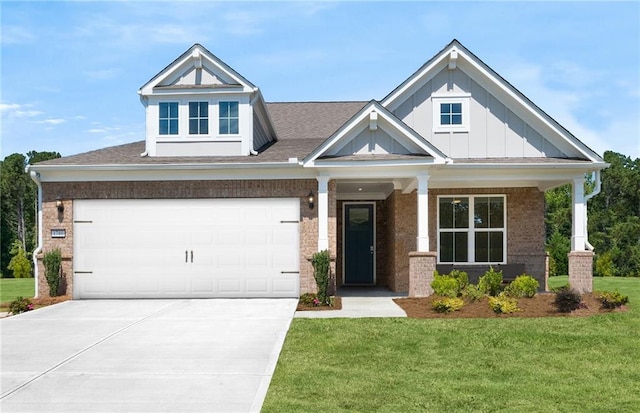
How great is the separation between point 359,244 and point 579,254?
21.9ft

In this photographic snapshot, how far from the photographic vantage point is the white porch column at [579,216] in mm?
14047

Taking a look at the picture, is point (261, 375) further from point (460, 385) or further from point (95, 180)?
point (95, 180)

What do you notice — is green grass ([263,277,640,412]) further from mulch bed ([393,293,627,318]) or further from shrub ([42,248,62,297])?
Result: shrub ([42,248,62,297])

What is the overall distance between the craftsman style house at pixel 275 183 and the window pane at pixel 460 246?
4.3 inches

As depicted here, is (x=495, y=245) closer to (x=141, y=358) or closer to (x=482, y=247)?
(x=482, y=247)

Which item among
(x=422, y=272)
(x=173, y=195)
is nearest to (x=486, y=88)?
(x=422, y=272)

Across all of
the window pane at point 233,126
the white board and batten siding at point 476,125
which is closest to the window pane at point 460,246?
the white board and batten siding at point 476,125

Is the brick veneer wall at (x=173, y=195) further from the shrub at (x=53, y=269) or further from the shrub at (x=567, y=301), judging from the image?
the shrub at (x=567, y=301)

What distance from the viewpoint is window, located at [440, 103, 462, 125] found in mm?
14961

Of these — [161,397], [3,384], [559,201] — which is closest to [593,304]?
[161,397]

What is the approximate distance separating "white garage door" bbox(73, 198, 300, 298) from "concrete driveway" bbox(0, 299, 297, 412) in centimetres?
176

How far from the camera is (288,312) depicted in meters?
11.5

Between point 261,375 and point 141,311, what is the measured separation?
5964 mm

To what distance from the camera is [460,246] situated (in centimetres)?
1584
